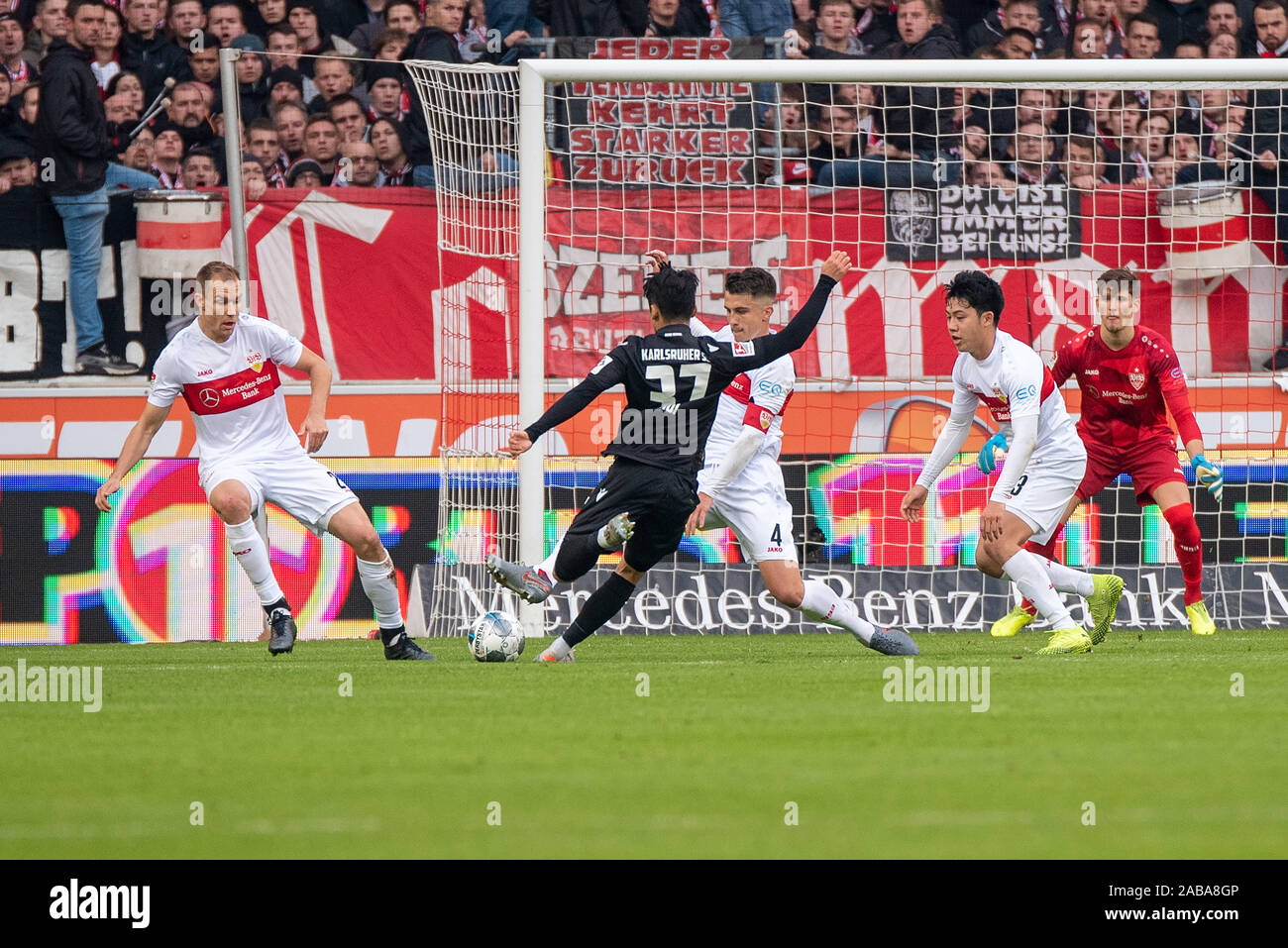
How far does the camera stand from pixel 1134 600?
12.0m

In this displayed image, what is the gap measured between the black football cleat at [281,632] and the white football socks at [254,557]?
0.08 metres

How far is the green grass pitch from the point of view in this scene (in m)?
3.85

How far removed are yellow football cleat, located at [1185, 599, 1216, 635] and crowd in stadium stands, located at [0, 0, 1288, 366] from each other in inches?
157

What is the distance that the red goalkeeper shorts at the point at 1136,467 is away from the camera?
10547mm

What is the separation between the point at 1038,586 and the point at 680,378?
227cm

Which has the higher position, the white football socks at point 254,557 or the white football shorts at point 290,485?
the white football shorts at point 290,485

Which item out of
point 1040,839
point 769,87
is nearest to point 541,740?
point 1040,839

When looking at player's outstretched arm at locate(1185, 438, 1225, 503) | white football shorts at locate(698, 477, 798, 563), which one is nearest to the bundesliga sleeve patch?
white football shorts at locate(698, 477, 798, 563)

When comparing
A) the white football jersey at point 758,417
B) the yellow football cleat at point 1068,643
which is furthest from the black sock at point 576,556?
the yellow football cleat at point 1068,643

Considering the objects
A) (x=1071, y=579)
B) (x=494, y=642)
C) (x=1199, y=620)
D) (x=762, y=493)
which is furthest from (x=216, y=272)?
(x=1199, y=620)

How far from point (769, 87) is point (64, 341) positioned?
5.98 meters
